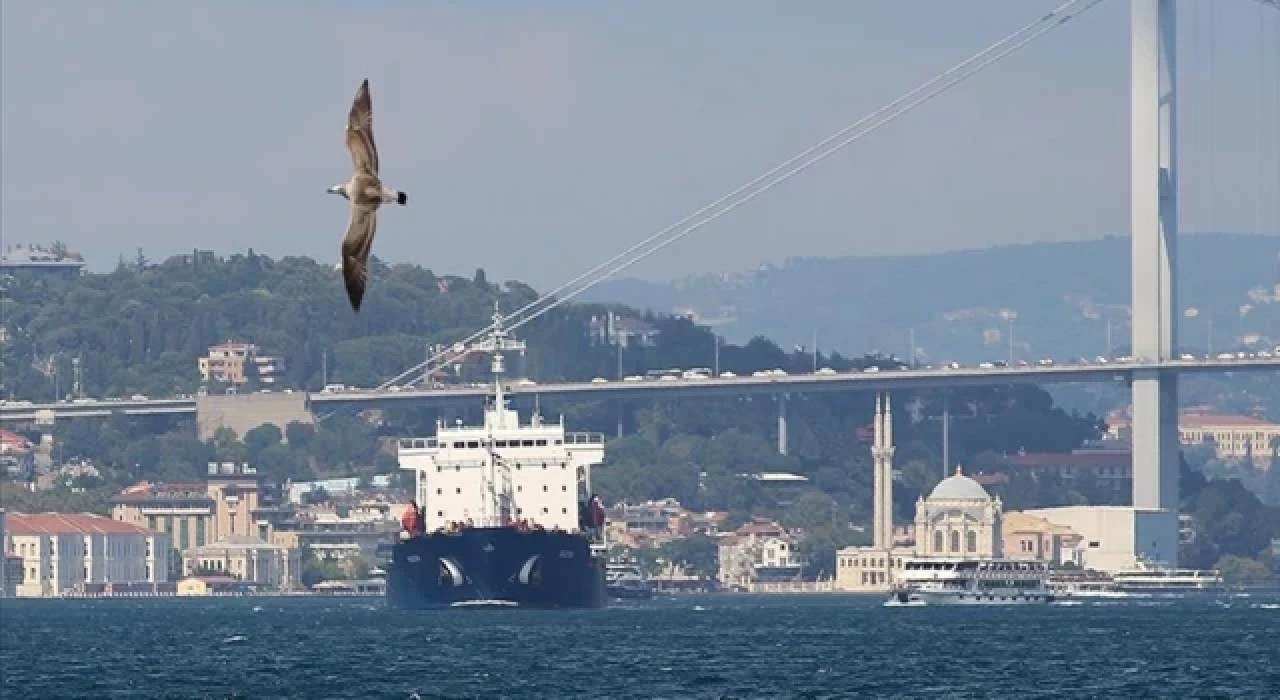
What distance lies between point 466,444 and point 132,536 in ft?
193

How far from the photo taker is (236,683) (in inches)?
2319

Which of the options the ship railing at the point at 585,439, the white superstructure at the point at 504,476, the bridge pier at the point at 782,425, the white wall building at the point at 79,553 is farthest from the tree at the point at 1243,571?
the white superstructure at the point at 504,476

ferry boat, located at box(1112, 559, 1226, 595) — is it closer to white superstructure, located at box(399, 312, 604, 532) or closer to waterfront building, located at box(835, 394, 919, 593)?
waterfront building, located at box(835, 394, 919, 593)

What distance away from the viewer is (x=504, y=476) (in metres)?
102

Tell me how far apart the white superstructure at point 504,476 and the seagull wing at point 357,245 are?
74370mm

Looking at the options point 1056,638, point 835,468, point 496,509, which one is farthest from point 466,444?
point 835,468

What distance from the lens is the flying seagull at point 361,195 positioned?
25.4 meters

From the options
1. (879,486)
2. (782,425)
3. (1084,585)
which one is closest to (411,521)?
(1084,585)

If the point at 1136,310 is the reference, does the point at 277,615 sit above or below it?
below

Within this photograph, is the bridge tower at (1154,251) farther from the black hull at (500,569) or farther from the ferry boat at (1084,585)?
the black hull at (500,569)

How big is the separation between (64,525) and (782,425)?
34275 mm

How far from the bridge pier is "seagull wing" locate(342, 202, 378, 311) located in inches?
5996

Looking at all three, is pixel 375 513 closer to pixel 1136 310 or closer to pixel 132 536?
pixel 132 536

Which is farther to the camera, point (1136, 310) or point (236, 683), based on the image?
point (1136, 310)
